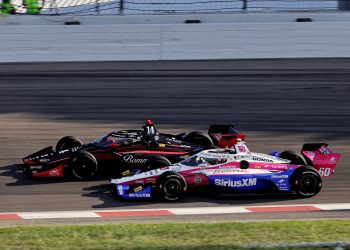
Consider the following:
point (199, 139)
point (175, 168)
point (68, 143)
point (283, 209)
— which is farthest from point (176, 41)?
point (283, 209)

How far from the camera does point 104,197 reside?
11.0m

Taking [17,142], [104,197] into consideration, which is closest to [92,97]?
[17,142]

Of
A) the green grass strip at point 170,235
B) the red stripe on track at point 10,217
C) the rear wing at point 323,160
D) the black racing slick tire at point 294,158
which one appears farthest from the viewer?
the black racing slick tire at point 294,158

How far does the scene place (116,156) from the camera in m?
12.0

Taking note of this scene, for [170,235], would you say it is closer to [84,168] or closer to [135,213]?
[135,213]

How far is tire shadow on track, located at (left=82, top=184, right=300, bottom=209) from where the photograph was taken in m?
10.6

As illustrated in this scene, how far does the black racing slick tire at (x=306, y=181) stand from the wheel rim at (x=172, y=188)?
153 cm

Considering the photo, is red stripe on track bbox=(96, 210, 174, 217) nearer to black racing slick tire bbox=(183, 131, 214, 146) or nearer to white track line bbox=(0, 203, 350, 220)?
white track line bbox=(0, 203, 350, 220)

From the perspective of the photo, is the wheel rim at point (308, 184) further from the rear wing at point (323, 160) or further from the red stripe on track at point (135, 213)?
the red stripe on track at point (135, 213)

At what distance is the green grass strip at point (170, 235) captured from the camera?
7543mm

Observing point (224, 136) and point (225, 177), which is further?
point (224, 136)

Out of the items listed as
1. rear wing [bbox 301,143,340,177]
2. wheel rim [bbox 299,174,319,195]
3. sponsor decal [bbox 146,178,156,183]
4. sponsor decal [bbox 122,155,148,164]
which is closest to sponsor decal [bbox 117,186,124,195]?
sponsor decal [bbox 146,178,156,183]

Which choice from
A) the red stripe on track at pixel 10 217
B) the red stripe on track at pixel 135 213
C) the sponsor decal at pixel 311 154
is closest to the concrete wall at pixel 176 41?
the sponsor decal at pixel 311 154

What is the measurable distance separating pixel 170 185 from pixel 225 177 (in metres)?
0.77
